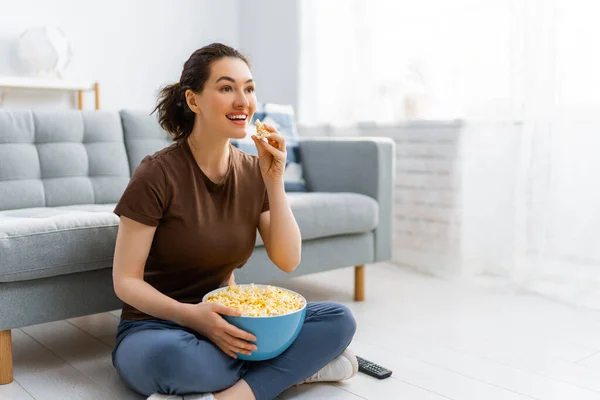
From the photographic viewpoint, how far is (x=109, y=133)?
7.78ft

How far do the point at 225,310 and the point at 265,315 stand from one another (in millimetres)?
89

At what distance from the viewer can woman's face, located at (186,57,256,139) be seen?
1.42 m

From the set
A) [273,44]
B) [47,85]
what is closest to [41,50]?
[47,85]

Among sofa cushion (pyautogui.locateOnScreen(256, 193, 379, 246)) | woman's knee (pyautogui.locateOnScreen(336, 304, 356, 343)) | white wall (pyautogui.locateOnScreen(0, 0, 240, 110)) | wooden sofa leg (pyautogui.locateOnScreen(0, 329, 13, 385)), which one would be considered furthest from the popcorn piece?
white wall (pyautogui.locateOnScreen(0, 0, 240, 110))

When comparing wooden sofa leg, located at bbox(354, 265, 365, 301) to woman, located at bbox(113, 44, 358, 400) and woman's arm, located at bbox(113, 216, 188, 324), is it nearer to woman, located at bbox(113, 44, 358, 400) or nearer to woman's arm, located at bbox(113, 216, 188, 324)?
woman, located at bbox(113, 44, 358, 400)

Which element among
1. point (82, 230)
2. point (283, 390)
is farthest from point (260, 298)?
point (82, 230)

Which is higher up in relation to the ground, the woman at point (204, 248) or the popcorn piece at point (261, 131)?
the popcorn piece at point (261, 131)

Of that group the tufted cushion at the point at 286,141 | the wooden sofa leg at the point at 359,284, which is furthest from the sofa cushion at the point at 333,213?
the tufted cushion at the point at 286,141

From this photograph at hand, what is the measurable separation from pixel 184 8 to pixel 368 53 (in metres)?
1.31

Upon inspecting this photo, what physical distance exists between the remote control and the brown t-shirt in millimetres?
460

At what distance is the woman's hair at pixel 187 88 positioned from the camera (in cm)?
144

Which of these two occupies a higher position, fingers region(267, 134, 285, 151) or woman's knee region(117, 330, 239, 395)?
fingers region(267, 134, 285, 151)

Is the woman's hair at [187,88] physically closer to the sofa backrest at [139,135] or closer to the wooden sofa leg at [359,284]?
the sofa backrest at [139,135]

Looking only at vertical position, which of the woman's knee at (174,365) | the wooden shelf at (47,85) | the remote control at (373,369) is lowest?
the remote control at (373,369)
